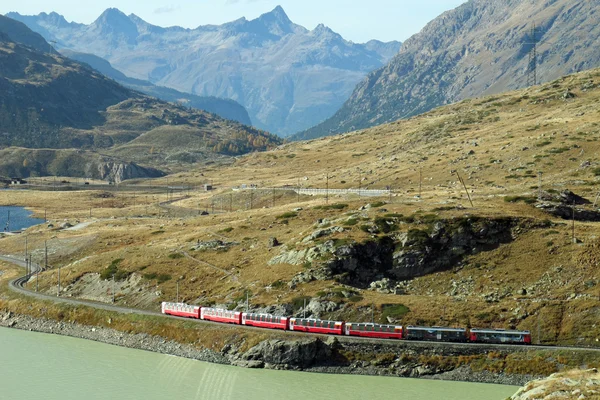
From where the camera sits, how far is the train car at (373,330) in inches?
3706

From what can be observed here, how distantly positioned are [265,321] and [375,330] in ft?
51.0

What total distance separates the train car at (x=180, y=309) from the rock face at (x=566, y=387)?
5287cm

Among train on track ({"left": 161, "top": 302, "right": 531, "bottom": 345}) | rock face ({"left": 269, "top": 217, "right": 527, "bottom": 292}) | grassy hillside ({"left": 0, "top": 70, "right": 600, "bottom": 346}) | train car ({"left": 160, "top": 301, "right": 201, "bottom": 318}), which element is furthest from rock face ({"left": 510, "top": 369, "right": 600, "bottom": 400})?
train car ({"left": 160, "top": 301, "right": 201, "bottom": 318})

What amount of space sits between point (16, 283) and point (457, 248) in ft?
268

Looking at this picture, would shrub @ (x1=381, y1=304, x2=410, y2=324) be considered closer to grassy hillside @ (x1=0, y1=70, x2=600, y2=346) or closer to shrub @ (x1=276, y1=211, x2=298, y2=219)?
grassy hillside @ (x1=0, y1=70, x2=600, y2=346)

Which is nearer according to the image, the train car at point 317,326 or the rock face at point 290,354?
the rock face at point 290,354

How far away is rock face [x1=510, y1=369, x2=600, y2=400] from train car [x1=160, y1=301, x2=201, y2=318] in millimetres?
52868

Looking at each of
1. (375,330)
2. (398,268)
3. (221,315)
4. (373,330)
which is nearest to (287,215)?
(398,268)

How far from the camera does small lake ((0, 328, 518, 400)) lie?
282 feet

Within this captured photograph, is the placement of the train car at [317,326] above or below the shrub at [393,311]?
below

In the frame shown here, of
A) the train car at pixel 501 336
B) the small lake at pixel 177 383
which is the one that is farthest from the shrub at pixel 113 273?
the train car at pixel 501 336

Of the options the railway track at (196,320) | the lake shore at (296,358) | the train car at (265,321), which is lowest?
the lake shore at (296,358)

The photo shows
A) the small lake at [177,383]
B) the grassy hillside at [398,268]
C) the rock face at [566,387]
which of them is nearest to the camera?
the rock face at [566,387]

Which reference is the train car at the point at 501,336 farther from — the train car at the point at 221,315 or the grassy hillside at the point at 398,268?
the train car at the point at 221,315
